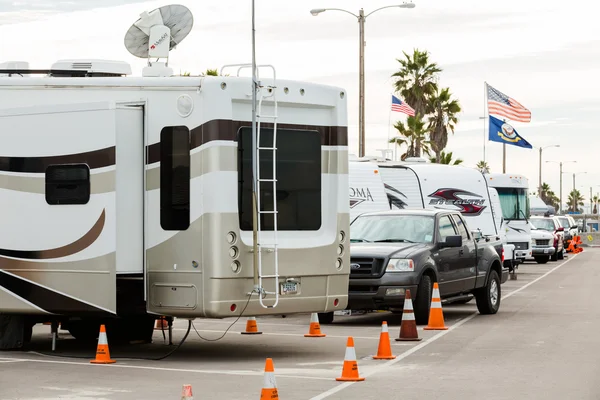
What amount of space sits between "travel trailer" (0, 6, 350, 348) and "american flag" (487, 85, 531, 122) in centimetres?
3094

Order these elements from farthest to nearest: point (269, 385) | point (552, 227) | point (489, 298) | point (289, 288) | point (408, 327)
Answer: point (552, 227)
point (489, 298)
point (408, 327)
point (289, 288)
point (269, 385)

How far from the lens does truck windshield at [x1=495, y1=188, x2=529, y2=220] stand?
1458 inches

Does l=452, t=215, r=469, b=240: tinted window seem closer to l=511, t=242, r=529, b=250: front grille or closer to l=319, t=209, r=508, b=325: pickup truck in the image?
l=319, t=209, r=508, b=325: pickup truck

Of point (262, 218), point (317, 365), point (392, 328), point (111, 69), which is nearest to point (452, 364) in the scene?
point (317, 365)

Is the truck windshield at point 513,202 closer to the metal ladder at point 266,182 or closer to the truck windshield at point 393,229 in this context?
the truck windshield at point 393,229

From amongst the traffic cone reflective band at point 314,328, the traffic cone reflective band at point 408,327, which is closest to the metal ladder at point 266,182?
the traffic cone reflective band at point 408,327

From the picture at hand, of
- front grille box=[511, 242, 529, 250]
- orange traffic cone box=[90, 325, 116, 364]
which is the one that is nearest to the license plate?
orange traffic cone box=[90, 325, 116, 364]

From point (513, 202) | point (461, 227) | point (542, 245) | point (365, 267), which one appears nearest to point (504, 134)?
point (542, 245)

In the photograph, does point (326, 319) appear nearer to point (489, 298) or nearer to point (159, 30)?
point (489, 298)

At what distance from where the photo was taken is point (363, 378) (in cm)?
1148

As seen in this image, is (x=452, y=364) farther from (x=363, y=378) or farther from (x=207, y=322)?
(x=207, y=322)

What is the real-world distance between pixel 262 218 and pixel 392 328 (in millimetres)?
4975

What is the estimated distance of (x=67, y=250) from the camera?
13.1 m

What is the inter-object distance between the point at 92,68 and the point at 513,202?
25.2m
